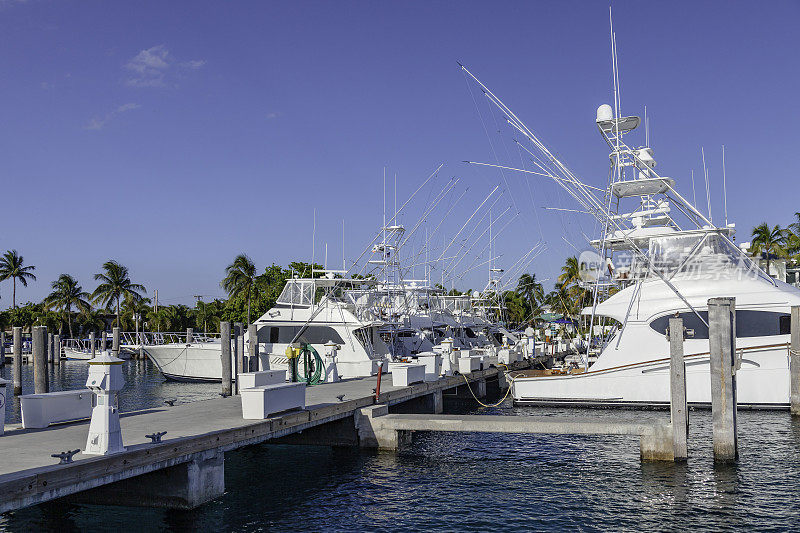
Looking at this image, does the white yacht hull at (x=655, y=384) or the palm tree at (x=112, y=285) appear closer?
the white yacht hull at (x=655, y=384)

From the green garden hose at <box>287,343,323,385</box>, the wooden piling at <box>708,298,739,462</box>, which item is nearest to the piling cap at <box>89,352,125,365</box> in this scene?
the wooden piling at <box>708,298,739,462</box>

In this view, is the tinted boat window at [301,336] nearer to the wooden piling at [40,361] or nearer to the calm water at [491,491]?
the wooden piling at [40,361]

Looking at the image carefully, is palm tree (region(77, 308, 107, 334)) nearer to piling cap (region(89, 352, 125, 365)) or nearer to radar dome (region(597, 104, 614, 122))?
radar dome (region(597, 104, 614, 122))

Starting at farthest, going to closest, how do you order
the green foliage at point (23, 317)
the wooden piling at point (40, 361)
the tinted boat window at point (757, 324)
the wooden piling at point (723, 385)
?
the green foliage at point (23, 317), the wooden piling at point (40, 361), the tinted boat window at point (757, 324), the wooden piling at point (723, 385)

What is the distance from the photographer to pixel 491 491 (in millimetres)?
14812

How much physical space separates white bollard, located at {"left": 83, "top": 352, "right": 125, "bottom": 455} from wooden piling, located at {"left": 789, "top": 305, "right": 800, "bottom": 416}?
62.0 feet

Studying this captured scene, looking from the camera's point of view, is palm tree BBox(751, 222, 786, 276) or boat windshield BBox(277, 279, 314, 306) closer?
boat windshield BBox(277, 279, 314, 306)

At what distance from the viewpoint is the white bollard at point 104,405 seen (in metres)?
10.9

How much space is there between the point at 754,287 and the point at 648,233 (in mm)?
4051

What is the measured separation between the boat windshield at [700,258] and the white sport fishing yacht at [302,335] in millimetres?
13113

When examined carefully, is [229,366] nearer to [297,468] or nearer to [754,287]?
[297,468]

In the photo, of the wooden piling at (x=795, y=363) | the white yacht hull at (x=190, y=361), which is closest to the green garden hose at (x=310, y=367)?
the wooden piling at (x=795, y=363)

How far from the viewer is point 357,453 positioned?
59.4ft

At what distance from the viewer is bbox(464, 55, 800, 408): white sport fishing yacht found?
74.6 feet
